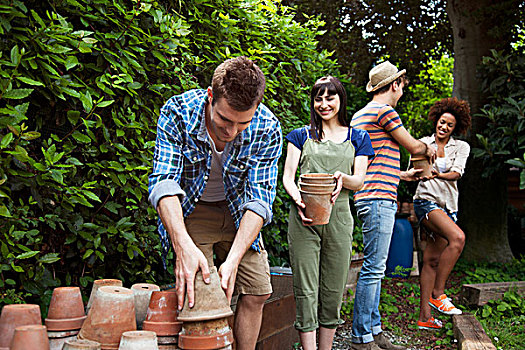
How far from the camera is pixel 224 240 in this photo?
8.75ft

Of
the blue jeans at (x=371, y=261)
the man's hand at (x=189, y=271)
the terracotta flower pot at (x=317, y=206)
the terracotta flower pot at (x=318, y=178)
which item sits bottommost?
the blue jeans at (x=371, y=261)

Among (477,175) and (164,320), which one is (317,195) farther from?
(477,175)

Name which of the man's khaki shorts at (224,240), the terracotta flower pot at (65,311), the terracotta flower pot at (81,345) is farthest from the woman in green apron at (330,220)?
the terracotta flower pot at (81,345)

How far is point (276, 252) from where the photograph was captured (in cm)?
464

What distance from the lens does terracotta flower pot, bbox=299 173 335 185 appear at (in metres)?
3.01

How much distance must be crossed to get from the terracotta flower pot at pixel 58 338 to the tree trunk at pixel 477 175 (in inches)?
282

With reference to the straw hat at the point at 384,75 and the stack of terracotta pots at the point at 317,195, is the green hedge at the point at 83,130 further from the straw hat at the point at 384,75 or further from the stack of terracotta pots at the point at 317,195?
the straw hat at the point at 384,75

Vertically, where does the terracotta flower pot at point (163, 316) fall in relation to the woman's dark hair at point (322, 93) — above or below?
below

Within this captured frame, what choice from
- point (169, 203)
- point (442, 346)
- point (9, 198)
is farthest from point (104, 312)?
point (442, 346)

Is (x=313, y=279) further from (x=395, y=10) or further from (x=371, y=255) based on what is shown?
(x=395, y=10)

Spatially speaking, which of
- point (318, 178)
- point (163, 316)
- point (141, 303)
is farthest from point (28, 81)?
point (318, 178)

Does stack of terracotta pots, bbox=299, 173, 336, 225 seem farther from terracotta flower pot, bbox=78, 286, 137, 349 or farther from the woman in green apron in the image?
terracotta flower pot, bbox=78, 286, 137, 349

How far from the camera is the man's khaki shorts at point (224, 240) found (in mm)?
2490

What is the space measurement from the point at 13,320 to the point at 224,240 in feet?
3.90
